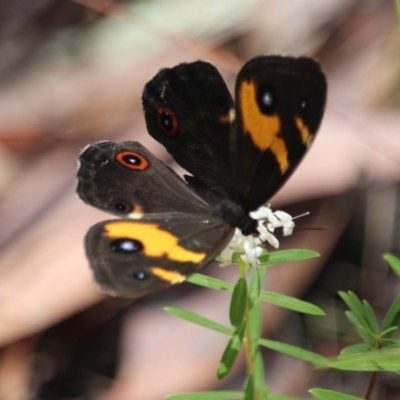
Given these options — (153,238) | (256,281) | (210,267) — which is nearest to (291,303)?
(256,281)

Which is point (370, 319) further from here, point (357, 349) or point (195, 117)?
point (195, 117)

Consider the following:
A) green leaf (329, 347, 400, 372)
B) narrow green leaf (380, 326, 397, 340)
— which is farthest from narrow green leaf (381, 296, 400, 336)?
green leaf (329, 347, 400, 372)

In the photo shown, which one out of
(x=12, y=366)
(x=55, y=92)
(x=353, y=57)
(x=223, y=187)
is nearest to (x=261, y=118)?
(x=223, y=187)

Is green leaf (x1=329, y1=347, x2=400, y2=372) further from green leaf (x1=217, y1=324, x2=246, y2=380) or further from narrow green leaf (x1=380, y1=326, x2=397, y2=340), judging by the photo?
green leaf (x1=217, y1=324, x2=246, y2=380)

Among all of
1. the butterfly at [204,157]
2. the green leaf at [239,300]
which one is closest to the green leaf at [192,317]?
the green leaf at [239,300]

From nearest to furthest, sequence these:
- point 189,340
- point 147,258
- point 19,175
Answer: point 147,258, point 189,340, point 19,175

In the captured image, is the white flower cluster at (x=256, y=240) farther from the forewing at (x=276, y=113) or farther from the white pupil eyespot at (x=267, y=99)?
the white pupil eyespot at (x=267, y=99)

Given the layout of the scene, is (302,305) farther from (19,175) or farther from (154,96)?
(19,175)
